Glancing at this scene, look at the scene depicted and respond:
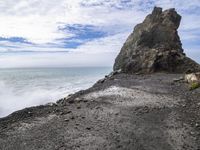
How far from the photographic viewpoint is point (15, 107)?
31.7 m

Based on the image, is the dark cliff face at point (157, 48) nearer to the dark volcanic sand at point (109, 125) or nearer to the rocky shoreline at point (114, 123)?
the rocky shoreline at point (114, 123)

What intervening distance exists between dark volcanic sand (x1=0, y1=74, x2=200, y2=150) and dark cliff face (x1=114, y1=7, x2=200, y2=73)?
17.8 m

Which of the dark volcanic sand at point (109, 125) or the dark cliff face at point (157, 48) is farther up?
the dark cliff face at point (157, 48)

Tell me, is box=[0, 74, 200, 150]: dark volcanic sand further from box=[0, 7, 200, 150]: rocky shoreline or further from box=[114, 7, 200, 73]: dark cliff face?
box=[114, 7, 200, 73]: dark cliff face

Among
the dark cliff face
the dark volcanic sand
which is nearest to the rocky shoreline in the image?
the dark volcanic sand

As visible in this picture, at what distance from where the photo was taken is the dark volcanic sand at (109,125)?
9.37 meters

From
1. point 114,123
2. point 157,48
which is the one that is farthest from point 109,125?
point 157,48

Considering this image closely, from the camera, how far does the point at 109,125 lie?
11.2 meters

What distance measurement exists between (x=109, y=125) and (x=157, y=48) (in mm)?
27911

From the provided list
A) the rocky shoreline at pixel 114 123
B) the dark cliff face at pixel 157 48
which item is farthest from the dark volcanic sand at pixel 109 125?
the dark cliff face at pixel 157 48

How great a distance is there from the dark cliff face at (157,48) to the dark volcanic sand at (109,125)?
58.5 feet

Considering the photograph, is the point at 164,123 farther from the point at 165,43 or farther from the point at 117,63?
the point at 117,63

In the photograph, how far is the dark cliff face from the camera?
111ft

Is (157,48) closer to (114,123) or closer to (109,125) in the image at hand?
(114,123)
